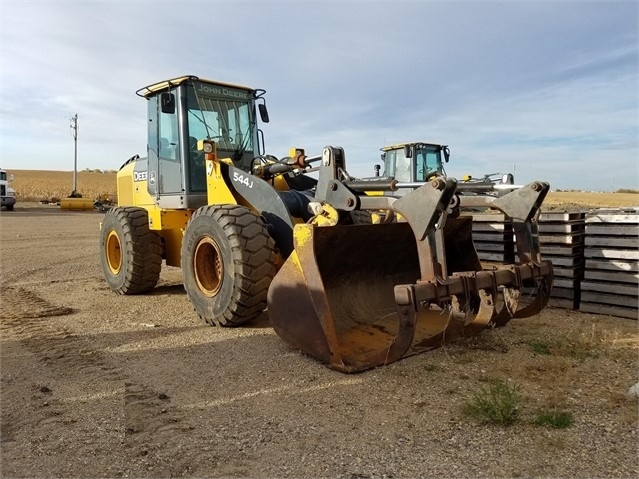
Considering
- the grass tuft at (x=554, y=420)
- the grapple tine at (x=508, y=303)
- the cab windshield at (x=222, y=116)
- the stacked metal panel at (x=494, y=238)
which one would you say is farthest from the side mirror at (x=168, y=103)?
the grass tuft at (x=554, y=420)

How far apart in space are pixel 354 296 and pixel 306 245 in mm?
1197

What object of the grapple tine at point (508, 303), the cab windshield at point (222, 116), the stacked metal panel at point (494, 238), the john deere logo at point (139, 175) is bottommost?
the grapple tine at point (508, 303)

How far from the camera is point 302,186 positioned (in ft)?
23.8

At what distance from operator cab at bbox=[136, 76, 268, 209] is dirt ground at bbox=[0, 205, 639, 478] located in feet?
6.28

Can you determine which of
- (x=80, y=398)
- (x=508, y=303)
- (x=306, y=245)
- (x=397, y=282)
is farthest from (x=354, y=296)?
(x=80, y=398)

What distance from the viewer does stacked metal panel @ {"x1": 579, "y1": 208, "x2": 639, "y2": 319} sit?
617 cm

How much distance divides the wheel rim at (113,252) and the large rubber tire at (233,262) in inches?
111

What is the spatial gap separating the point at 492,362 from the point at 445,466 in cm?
189

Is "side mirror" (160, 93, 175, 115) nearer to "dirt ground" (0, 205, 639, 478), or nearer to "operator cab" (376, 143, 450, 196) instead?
"dirt ground" (0, 205, 639, 478)

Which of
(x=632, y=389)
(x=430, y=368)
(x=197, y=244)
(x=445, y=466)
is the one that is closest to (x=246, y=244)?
(x=197, y=244)

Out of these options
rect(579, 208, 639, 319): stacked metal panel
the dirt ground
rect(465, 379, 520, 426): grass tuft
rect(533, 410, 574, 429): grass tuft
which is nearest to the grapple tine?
the dirt ground

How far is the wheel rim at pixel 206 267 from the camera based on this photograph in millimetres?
5828

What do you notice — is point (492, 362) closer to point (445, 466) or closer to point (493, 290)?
point (493, 290)

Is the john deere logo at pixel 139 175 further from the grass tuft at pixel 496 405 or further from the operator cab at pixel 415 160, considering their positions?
the operator cab at pixel 415 160
